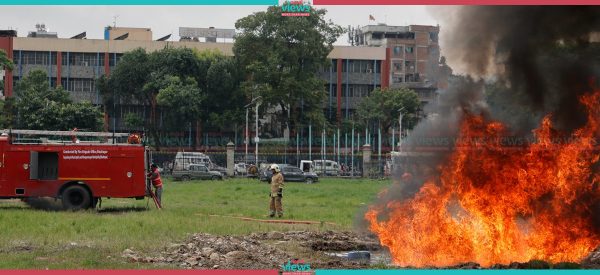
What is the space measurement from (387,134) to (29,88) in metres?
26.0

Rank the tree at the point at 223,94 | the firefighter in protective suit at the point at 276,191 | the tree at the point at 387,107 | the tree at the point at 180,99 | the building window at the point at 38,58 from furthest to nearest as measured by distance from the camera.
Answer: the building window at the point at 38,58 → the tree at the point at 223,94 → the tree at the point at 180,99 → the tree at the point at 387,107 → the firefighter in protective suit at the point at 276,191

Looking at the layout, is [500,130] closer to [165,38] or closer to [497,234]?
[497,234]

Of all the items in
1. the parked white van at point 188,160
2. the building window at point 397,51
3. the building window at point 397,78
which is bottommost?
the parked white van at point 188,160

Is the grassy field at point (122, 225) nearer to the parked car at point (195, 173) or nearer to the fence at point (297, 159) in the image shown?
the parked car at point (195, 173)

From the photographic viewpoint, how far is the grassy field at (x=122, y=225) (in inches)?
757

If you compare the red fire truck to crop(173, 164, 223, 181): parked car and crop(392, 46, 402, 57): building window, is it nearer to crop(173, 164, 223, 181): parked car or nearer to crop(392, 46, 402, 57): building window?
crop(173, 164, 223, 181): parked car

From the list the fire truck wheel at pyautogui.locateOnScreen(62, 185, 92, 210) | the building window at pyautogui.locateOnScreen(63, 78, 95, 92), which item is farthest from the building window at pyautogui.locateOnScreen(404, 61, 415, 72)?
the fire truck wheel at pyautogui.locateOnScreen(62, 185, 92, 210)

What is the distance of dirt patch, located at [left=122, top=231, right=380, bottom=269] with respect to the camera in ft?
61.4

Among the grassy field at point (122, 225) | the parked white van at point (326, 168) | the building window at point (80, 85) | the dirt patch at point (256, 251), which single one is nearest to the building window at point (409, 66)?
the parked white van at point (326, 168)

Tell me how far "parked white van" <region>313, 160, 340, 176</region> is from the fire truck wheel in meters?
42.0

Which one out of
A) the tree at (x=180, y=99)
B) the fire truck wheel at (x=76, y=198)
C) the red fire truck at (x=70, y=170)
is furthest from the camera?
the tree at (x=180, y=99)

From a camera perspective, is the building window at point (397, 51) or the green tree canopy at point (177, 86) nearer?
the green tree canopy at point (177, 86)

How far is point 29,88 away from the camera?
67438 millimetres

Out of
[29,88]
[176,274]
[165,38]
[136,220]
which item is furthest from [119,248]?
[165,38]
